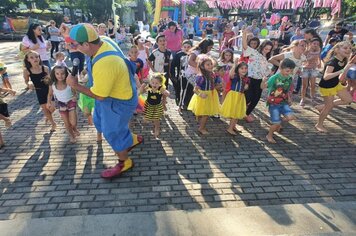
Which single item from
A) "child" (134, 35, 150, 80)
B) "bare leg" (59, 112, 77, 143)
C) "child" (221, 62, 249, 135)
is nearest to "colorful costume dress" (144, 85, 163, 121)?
"child" (221, 62, 249, 135)

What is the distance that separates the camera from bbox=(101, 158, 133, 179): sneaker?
12.4 ft

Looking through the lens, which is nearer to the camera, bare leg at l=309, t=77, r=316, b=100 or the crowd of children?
the crowd of children

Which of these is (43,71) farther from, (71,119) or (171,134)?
(171,134)

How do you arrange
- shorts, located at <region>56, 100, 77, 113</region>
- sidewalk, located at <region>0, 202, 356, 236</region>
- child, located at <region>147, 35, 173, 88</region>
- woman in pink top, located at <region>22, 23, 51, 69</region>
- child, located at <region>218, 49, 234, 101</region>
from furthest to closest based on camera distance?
1. woman in pink top, located at <region>22, 23, 51, 69</region>
2. child, located at <region>147, 35, 173, 88</region>
3. child, located at <region>218, 49, 234, 101</region>
4. shorts, located at <region>56, 100, 77, 113</region>
5. sidewalk, located at <region>0, 202, 356, 236</region>

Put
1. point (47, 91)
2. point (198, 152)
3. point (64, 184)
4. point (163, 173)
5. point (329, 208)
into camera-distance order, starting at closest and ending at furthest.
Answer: point (329, 208) → point (64, 184) → point (163, 173) → point (198, 152) → point (47, 91)

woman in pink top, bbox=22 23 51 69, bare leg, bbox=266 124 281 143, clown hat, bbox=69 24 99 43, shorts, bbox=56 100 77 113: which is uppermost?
clown hat, bbox=69 24 99 43

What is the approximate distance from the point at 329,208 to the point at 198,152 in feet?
6.53

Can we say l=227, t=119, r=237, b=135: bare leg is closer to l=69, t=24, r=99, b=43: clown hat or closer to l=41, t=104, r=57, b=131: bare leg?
l=69, t=24, r=99, b=43: clown hat

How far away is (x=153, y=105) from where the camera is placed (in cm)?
507

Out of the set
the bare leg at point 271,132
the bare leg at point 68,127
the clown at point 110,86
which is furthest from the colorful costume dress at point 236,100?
the bare leg at point 68,127

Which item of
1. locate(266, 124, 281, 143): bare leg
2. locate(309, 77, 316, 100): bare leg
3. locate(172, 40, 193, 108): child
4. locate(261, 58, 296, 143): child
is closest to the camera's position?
locate(261, 58, 296, 143): child

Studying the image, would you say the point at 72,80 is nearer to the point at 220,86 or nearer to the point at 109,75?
the point at 109,75

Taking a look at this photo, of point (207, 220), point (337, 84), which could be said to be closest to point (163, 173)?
point (207, 220)

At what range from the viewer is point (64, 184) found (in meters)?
3.68
